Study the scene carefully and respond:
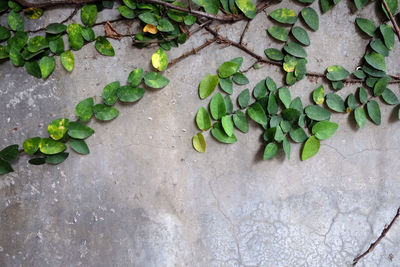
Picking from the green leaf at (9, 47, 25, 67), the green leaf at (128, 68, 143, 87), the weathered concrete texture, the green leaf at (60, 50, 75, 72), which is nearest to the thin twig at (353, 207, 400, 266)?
the weathered concrete texture

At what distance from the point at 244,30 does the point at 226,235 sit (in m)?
0.74

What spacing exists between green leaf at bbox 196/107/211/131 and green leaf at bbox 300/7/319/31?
475mm

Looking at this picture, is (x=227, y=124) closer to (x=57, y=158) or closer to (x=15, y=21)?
(x=57, y=158)

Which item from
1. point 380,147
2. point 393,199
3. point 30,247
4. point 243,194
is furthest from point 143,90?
point 393,199

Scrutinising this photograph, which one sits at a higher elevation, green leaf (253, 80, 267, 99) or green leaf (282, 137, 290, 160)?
green leaf (253, 80, 267, 99)

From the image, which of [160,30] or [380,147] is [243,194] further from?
[160,30]

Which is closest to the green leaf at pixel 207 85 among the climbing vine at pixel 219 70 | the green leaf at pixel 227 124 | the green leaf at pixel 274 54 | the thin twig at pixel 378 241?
the climbing vine at pixel 219 70

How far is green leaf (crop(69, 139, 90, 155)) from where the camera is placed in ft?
4.33

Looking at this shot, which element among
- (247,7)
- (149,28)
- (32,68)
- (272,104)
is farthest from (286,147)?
(32,68)

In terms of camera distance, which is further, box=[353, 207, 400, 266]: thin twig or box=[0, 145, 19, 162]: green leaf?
box=[353, 207, 400, 266]: thin twig

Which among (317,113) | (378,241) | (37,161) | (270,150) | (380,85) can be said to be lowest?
(378,241)

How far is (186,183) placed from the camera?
138 cm

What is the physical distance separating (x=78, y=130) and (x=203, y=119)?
430 millimetres

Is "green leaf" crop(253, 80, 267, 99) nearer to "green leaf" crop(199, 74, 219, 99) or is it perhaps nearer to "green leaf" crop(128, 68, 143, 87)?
"green leaf" crop(199, 74, 219, 99)
